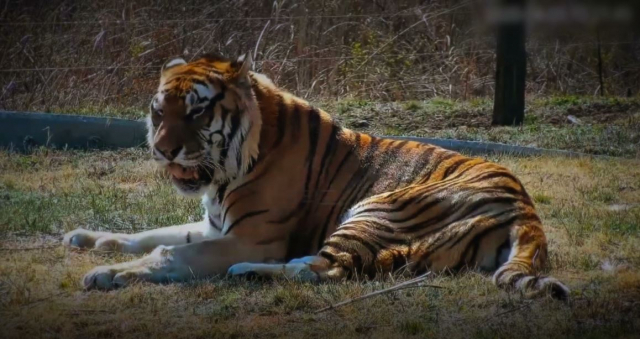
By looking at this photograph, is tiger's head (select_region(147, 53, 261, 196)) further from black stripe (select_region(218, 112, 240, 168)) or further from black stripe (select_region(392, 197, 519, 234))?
black stripe (select_region(392, 197, 519, 234))

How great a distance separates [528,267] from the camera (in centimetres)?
286

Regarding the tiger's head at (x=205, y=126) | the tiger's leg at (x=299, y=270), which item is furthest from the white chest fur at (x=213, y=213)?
the tiger's leg at (x=299, y=270)

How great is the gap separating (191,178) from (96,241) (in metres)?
0.44

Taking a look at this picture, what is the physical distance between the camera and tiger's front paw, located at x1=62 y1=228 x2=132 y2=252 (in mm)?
2605

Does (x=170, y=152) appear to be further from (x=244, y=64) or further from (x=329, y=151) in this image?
(x=329, y=151)

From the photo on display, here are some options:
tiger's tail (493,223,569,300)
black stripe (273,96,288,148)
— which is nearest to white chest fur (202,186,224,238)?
black stripe (273,96,288,148)

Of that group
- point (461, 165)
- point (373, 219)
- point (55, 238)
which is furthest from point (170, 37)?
point (461, 165)

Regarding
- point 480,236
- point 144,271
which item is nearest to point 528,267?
point 480,236

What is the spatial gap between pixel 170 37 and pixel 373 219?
115 centimetres

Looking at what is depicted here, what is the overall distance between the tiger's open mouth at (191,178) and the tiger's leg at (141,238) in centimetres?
16

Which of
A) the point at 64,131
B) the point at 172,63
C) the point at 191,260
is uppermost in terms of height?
the point at 172,63

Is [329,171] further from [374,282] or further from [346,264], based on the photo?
[374,282]

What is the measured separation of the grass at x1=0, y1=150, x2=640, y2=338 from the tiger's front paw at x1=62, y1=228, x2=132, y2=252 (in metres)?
0.02

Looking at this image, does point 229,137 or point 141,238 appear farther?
point 229,137
